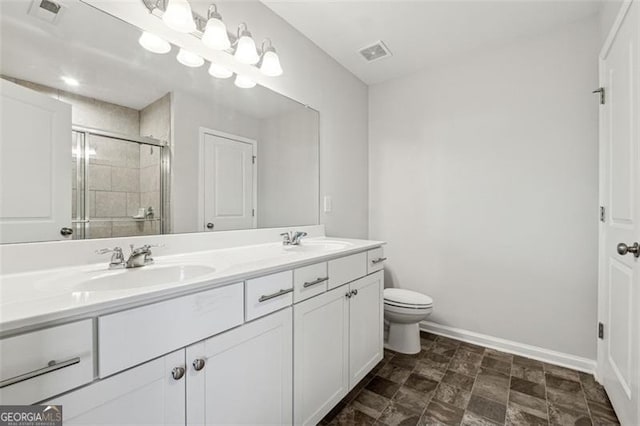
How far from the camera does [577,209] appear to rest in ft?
6.16

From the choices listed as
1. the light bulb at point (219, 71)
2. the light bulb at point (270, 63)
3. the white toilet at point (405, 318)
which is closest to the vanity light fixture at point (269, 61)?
the light bulb at point (270, 63)

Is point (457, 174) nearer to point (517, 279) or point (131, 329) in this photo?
point (517, 279)

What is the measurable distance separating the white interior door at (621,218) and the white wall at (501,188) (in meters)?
0.19

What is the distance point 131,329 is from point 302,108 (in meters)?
1.77

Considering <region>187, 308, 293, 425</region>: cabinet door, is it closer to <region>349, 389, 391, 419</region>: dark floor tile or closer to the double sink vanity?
the double sink vanity

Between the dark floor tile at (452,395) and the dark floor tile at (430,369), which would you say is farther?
the dark floor tile at (430,369)

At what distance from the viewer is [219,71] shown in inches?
60.6

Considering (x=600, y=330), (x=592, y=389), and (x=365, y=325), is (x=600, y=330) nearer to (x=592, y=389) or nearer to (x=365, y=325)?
(x=592, y=389)

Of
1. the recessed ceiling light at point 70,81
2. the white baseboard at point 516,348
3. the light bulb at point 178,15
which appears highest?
the light bulb at point 178,15

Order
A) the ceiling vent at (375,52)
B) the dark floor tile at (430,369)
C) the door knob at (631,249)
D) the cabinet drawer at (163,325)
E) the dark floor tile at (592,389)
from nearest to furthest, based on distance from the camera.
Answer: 1. the cabinet drawer at (163,325)
2. the door knob at (631,249)
3. the dark floor tile at (592,389)
4. the dark floor tile at (430,369)
5. the ceiling vent at (375,52)

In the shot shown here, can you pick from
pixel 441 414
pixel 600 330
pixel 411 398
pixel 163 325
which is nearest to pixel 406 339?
pixel 411 398

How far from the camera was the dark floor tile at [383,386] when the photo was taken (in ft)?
5.36

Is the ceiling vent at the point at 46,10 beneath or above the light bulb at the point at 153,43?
beneath

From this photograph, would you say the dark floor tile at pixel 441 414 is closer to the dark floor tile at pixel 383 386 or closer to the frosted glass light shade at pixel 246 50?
the dark floor tile at pixel 383 386
